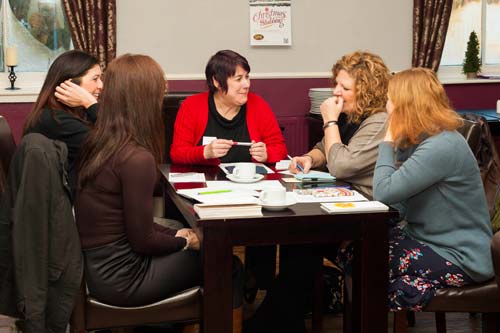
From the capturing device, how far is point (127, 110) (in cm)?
249

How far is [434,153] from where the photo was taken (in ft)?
8.21

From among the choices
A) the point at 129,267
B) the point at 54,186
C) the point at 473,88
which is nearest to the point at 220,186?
the point at 129,267

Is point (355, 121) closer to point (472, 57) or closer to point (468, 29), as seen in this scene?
point (472, 57)

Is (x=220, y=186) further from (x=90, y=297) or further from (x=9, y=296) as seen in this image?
(x=9, y=296)

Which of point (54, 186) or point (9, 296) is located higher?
point (54, 186)

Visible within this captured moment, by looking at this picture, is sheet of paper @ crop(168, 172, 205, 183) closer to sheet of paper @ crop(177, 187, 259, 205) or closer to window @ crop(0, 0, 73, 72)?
sheet of paper @ crop(177, 187, 259, 205)

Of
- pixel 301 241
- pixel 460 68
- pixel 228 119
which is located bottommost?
pixel 301 241

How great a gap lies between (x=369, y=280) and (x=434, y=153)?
0.46 metres

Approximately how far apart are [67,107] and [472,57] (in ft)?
12.9

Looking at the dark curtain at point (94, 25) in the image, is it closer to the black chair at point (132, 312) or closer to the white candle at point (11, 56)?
the white candle at point (11, 56)

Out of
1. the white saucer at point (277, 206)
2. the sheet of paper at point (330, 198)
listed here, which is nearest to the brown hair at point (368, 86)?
the sheet of paper at point (330, 198)

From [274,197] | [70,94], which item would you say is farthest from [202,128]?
[274,197]

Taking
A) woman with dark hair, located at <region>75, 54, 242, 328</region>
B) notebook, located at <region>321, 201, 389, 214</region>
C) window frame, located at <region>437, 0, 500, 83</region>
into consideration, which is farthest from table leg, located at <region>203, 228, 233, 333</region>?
window frame, located at <region>437, 0, 500, 83</region>

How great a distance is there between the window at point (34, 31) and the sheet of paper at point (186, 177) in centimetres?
258
